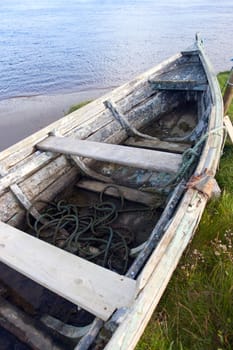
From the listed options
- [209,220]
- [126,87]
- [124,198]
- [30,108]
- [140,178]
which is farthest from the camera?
[30,108]

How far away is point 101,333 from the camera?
4.69ft

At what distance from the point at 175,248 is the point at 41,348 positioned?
3.43ft

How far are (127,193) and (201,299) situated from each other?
4.65ft

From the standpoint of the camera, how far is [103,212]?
9.70 ft

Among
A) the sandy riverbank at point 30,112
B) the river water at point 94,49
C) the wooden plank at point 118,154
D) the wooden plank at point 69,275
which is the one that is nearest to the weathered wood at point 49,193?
the wooden plank at point 118,154

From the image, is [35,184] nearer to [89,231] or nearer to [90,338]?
[89,231]

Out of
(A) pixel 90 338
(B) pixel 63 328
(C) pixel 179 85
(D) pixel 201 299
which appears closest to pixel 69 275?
(A) pixel 90 338

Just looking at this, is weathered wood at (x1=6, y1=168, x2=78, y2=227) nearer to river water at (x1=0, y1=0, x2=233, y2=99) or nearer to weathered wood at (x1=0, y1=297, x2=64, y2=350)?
weathered wood at (x1=0, y1=297, x2=64, y2=350)

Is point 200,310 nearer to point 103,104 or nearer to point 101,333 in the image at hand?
point 101,333

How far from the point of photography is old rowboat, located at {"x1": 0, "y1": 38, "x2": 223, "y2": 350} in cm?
155

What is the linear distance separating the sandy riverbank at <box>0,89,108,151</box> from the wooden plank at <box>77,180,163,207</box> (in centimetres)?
357

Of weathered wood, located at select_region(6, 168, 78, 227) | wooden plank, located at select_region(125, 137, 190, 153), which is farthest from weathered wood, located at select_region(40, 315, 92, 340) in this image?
wooden plank, located at select_region(125, 137, 190, 153)

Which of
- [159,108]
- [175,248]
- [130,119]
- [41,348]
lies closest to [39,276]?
[41,348]

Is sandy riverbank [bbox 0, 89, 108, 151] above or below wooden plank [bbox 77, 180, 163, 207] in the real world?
below
